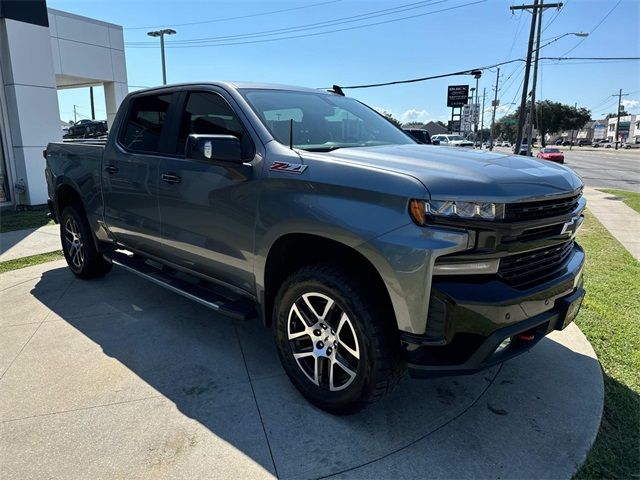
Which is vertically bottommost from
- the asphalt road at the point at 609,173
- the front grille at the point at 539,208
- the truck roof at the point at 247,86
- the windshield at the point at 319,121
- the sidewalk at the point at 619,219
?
the asphalt road at the point at 609,173

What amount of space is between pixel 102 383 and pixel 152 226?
52.3 inches

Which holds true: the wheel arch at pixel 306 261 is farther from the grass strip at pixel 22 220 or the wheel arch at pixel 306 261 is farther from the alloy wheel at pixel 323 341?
the grass strip at pixel 22 220

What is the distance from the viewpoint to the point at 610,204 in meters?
11.4

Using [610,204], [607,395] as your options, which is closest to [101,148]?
[607,395]

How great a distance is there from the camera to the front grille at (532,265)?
2471 mm

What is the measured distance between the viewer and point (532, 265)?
262 centimetres

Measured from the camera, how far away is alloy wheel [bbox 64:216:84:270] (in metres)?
5.33

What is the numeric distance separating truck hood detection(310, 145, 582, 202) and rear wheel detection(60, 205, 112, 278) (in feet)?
11.4

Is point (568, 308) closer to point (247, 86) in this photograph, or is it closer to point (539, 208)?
point (539, 208)

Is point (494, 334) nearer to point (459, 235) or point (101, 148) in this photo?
point (459, 235)

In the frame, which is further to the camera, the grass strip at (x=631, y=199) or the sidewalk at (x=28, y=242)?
the grass strip at (x=631, y=199)

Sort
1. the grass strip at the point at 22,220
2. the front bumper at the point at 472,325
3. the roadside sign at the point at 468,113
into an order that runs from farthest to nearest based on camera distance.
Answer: the roadside sign at the point at 468,113 → the grass strip at the point at 22,220 → the front bumper at the point at 472,325

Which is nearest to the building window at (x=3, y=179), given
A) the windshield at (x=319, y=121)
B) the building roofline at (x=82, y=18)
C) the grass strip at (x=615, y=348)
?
the building roofline at (x=82, y=18)

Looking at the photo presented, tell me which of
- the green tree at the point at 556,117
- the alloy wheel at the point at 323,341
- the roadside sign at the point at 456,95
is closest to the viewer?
the alloy wheel at the point at 323,341
